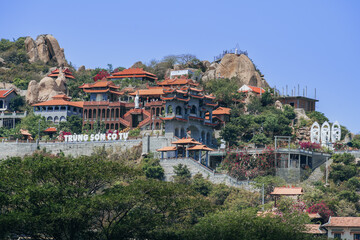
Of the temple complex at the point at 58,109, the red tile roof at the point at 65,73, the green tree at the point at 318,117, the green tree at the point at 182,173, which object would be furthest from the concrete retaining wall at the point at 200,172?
the red tile roof at the point at 65,73

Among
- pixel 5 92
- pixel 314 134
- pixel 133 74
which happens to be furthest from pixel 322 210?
pixel 5 92

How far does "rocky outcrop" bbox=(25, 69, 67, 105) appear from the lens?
12662cm

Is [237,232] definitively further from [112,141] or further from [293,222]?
[112,141]

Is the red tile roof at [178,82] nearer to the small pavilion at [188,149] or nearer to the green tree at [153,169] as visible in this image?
the small pavilion at [188,149]

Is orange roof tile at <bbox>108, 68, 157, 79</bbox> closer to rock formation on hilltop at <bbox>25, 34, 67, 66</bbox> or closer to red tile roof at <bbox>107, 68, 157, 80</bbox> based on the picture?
red tile roof at <bbox>107, 68, 157, 80</bbox>

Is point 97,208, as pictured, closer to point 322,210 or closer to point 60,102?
point 322,210

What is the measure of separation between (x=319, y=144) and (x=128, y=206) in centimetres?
4318

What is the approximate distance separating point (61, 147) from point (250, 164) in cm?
2903

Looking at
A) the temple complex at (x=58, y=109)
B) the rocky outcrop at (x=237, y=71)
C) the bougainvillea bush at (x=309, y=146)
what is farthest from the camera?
the rocky outcrop at (x=237, y=71)

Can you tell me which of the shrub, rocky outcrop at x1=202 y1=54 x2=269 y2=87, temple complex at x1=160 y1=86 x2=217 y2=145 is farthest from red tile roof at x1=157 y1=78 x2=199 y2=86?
the shrub

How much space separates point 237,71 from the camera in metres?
131

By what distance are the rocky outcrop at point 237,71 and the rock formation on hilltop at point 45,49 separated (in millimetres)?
33206

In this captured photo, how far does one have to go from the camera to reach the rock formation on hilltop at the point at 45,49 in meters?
148

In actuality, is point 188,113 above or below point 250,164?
above
